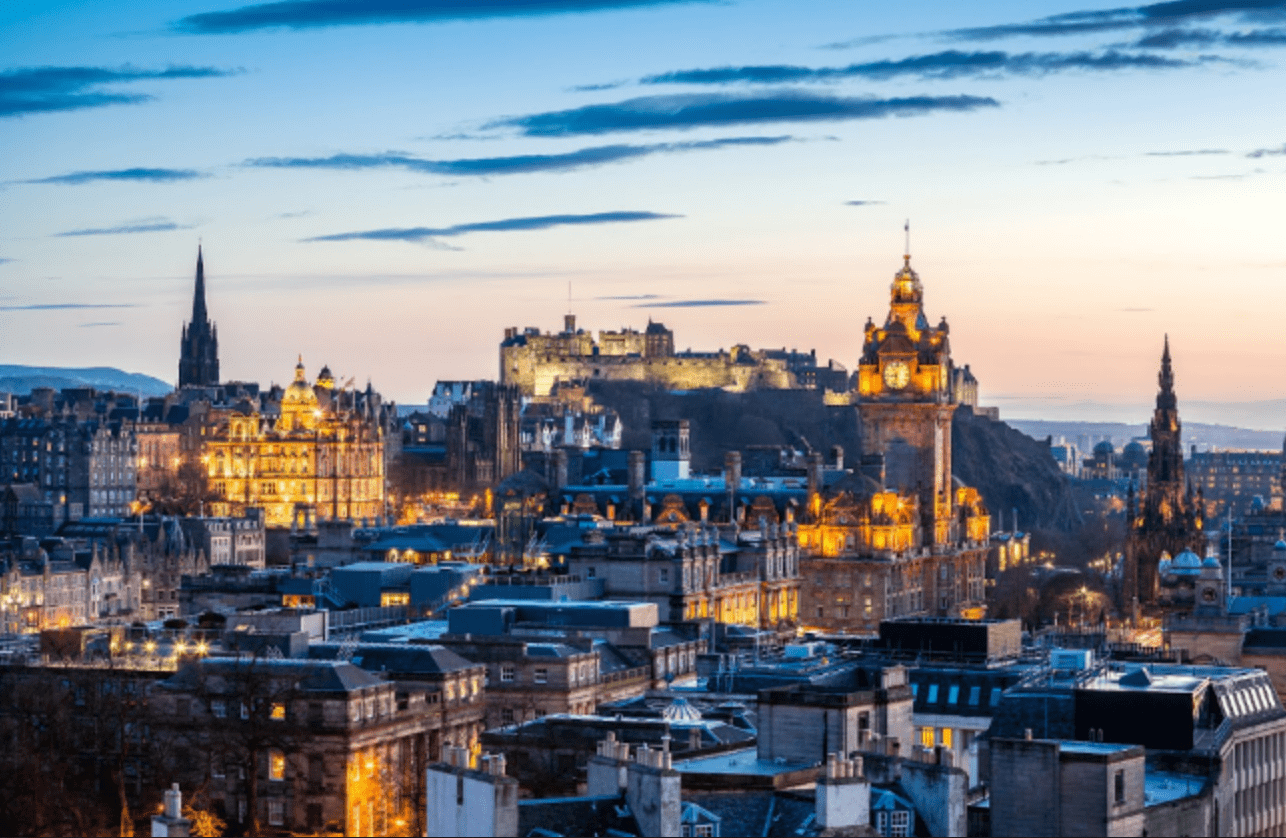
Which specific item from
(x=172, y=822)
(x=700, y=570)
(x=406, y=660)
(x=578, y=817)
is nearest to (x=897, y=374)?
(x=700, y=570)

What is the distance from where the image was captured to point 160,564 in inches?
7347

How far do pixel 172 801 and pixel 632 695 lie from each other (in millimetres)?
47647

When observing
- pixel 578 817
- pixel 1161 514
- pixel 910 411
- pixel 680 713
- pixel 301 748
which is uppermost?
pixel 910 411

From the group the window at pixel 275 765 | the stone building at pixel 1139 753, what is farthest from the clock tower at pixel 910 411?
the window at pixel 275 765

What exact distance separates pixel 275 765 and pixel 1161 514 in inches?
3922

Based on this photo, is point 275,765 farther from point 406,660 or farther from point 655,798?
point 655,798

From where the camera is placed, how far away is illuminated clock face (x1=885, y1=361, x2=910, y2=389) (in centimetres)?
18738

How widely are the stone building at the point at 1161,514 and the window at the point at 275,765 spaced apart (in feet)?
292

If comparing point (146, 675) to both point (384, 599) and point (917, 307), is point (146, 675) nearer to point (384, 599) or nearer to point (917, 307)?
point (384, 599)

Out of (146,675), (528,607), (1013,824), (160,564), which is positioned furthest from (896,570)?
(1013,824)

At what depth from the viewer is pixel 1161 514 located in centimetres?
17612

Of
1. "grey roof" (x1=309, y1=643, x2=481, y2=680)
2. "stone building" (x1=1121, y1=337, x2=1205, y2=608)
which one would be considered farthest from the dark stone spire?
"grey roof" (x1=309, y1=643, x2=481, y2=680)

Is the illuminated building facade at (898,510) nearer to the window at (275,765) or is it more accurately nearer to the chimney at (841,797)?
the window at (275,765)

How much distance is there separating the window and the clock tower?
104m
